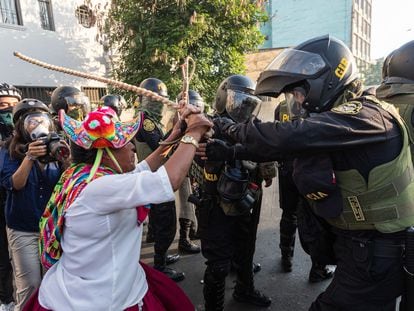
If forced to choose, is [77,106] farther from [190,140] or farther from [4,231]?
[190,140]

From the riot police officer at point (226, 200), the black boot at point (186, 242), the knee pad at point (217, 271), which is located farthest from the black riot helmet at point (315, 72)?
the black boot at point (186, 242)

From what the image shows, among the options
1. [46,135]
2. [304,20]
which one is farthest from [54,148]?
[304,20]

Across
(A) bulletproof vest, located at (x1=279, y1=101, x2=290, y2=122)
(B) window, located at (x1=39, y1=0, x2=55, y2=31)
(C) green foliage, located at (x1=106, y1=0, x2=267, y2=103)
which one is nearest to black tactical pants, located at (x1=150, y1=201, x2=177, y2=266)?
(A) bulletproof vest, located at (x1=279, y1=101, x2=290, y2=122)

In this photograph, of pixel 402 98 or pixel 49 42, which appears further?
pixel 49 42

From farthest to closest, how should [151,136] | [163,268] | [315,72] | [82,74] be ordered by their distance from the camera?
[151,136] → [163,268] → [315,72] → [82,74]

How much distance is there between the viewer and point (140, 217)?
5.49 ft

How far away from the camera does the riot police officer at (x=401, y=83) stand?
Result: 269 cm

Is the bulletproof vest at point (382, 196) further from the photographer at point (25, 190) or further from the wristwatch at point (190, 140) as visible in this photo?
the photographer at point (25, 190)

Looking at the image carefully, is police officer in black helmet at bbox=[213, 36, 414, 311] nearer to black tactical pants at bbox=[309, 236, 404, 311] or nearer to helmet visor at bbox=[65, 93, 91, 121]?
black tactical pants at bbox=[309, 236, 404, 311]

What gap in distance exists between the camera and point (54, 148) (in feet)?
7.47

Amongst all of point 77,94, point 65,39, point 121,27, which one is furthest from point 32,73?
point 77,94

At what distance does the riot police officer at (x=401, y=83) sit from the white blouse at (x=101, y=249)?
218 cm

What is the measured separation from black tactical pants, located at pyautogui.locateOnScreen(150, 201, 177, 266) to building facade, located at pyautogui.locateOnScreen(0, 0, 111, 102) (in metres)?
9.09

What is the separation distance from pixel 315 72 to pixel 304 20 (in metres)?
40.7
